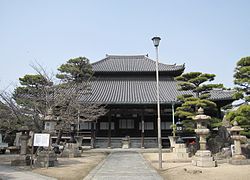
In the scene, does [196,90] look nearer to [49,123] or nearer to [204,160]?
[204,160]

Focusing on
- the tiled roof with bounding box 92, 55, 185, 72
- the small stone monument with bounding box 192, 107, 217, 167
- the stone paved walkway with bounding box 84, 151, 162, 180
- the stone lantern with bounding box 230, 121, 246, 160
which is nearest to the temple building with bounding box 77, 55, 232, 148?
the tiled roof with bounding box 92, 55, 185, 72

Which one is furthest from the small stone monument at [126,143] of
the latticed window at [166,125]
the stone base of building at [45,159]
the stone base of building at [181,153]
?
the stone base of building at [45,159]

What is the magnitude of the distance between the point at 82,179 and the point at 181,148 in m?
11.1

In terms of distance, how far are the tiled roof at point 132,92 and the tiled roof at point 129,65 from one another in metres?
1.59

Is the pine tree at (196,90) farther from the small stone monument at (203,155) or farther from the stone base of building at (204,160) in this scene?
the stone base of building at (204,160)

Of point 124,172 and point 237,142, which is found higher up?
point 237,142

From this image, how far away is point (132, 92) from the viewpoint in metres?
32.4

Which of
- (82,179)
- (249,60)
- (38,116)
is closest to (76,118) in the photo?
(38,116)

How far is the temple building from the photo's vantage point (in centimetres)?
2936

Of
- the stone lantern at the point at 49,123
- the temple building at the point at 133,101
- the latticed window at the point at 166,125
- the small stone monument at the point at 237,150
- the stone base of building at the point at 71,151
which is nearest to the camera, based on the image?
the small stone monument at the point at 237,150

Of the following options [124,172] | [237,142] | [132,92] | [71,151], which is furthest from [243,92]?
[132,92]

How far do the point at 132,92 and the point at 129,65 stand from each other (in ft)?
28.0

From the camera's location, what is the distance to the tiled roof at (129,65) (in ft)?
122

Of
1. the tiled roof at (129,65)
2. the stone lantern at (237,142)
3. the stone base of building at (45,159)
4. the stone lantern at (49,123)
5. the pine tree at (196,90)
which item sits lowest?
the stone base of building at (45,159)
